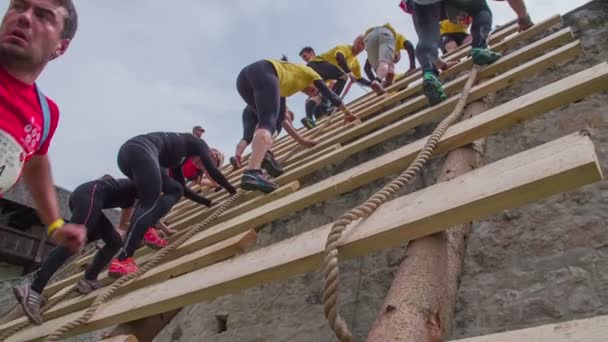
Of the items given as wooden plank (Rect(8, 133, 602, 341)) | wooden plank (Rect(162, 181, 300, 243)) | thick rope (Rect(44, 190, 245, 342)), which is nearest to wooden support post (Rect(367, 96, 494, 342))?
wooden plank (Rect(8, 133, 602, 341))

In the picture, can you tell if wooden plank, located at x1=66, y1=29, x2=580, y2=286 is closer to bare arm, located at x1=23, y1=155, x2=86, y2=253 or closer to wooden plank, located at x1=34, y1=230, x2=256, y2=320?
wooden plank, located at x1=34, y1=230, x2=256, y2=320

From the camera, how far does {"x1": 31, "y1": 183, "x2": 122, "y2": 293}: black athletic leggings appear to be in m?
2.10

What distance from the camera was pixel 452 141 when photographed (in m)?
1.45

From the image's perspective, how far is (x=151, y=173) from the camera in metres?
2.30

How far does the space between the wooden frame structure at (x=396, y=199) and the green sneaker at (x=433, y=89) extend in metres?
0.12

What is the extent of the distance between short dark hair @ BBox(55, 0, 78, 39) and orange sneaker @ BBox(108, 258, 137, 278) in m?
1.06

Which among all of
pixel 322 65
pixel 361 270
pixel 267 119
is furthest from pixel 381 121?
pixel 322 65

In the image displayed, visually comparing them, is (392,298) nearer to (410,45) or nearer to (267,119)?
(267,119)

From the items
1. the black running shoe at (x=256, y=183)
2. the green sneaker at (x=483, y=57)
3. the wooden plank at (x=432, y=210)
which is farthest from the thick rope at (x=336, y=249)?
the green sneaker at (x=483, y=57)

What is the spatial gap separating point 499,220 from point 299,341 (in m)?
0.82

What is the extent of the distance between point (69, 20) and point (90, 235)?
130 centimetres

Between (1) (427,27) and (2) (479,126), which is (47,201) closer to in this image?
(2) (479,126)

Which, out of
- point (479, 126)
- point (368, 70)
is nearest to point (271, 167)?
point (479, 126)

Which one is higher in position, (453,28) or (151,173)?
(453,28)
